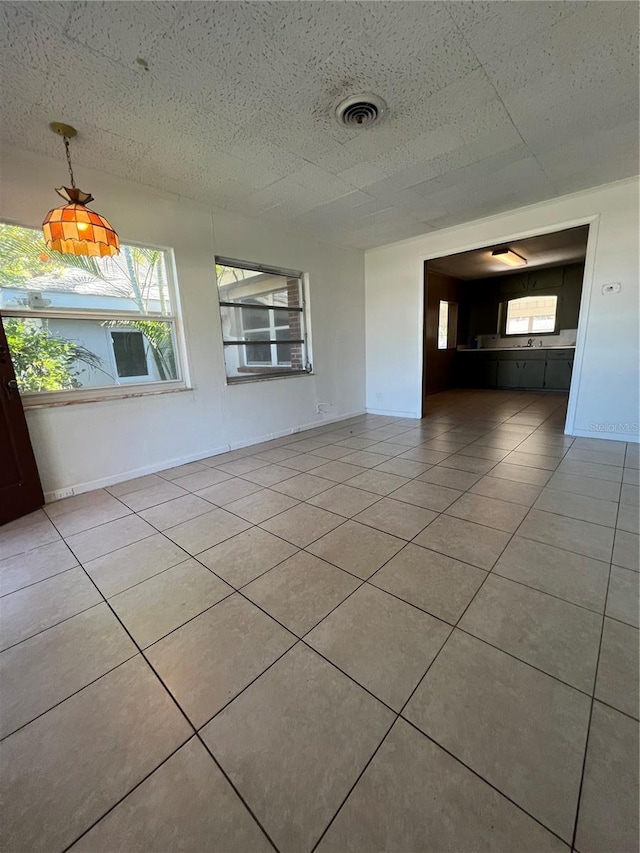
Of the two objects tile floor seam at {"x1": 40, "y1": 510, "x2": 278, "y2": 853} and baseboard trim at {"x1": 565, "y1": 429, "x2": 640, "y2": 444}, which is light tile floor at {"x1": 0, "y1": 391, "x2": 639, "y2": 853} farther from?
baseboard trim at {"x1": 565, "y1": 429, "x2": 640, "y2": 444}

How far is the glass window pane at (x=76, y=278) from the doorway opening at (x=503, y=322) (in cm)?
476

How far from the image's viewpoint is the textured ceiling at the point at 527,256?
5.14 meters

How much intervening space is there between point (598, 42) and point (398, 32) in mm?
1087

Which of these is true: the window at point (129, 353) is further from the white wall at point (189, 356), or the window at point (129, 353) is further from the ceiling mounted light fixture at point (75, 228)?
the ceiling mounted light fixture at point (75, 228)

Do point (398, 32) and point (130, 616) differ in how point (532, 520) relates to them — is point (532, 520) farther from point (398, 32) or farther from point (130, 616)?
point (398, 32)

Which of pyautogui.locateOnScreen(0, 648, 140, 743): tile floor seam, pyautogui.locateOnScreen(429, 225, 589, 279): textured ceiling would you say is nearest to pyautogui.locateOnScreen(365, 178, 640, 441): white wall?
pyautogui.locateOnScreen(429, 225, 589, 279): textured ceiling

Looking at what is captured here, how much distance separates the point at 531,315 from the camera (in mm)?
8055

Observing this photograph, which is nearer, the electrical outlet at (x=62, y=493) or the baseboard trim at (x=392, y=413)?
the electrical outlet at (x=62, y=493)

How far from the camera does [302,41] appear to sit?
1704 millimetres

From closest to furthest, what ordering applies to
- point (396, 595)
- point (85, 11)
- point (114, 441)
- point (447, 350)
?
1. point (85, 11)
2. point (396, 595)
3. point (114, 441)
4. point (447, 350)

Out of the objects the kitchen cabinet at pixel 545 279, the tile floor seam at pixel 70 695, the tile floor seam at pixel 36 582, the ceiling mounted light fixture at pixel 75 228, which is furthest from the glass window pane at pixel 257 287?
the kitchen cabinet at pixel 545 279

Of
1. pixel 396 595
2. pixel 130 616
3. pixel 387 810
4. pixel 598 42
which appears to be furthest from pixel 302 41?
pixel 387 810

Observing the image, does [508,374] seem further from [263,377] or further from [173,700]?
[173,700]

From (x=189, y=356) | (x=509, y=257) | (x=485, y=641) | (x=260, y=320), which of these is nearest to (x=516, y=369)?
(x=509, y=257)
